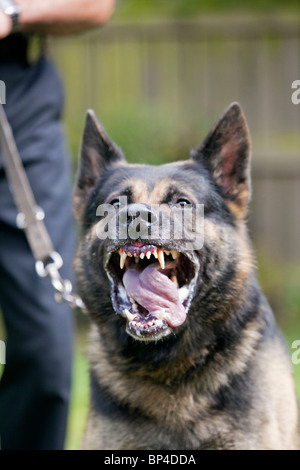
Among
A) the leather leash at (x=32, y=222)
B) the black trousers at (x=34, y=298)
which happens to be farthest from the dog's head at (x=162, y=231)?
the black trousers at (x=34, y=298)

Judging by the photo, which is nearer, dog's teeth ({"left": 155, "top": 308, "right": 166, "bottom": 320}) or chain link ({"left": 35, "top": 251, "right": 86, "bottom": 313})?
dog's teeth ({"left": 155, "top": 308, "right": 166, "bottom": 320})

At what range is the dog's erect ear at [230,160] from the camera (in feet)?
9.33

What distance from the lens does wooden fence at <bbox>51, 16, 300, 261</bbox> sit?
7.68m

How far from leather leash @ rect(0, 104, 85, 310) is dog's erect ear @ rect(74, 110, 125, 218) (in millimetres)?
168

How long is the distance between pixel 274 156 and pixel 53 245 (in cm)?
476

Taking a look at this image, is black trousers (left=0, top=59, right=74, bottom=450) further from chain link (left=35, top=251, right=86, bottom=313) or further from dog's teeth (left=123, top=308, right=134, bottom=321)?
dog's teeth (left=123, top=308, right=134, bottom=321)

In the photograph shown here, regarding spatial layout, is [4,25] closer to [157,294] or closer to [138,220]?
[138,220]

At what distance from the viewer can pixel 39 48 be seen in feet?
11.0

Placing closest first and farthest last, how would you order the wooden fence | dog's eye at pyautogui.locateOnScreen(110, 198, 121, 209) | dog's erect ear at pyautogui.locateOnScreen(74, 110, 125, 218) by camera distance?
dog's eye at pyautogui.locateOnScreen(110, 198, 121, 209), dog's erect ear at pyautogui.locateOnScreen(74, 110, 125, 218), the wooden fence

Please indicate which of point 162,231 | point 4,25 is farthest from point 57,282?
point 4,25

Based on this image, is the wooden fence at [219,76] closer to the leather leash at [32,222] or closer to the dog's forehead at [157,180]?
the leather leash at [32,222]

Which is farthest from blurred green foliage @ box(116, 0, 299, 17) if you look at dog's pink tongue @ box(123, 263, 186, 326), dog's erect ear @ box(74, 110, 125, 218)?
dog's pink tongue @ box(123, 263, 186, 326)

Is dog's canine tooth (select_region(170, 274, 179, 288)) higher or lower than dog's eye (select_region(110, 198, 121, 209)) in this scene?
lower

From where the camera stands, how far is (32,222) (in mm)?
3111
